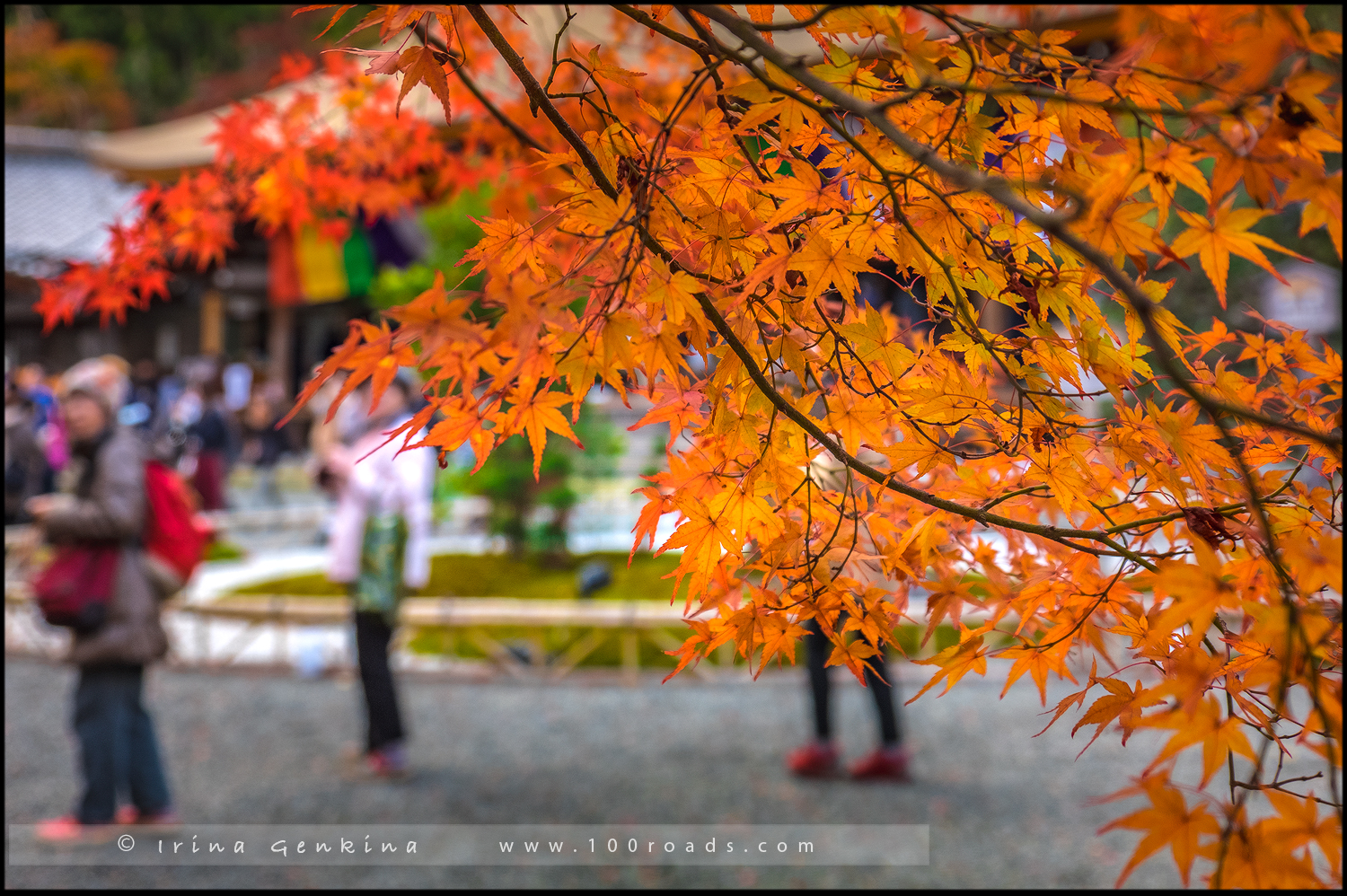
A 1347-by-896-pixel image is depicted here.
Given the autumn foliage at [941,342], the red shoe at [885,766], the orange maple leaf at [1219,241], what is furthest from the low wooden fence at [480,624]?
the orange maple leaf at [1219,241]

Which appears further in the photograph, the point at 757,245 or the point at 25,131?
the point at 25,131

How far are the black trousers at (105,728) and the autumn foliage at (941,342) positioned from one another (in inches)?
99.2

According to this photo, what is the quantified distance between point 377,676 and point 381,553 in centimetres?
48

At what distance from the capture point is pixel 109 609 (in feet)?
8.80

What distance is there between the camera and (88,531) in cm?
267

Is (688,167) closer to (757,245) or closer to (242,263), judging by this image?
(757,245)

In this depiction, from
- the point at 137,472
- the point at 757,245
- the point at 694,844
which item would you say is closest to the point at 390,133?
the point at 137,472

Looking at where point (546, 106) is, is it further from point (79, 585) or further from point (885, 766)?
point (885, 766)

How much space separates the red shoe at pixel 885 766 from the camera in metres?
3.24

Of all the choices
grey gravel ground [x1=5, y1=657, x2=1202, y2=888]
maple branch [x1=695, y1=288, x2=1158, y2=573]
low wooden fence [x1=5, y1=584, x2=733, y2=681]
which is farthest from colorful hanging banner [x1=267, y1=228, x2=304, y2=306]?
maple branch [x1=695, y1=288, x2=1158, y2=573]

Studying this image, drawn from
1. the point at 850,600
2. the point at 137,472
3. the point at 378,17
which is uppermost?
the point at 378,17

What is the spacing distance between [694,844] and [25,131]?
1786 centimetres

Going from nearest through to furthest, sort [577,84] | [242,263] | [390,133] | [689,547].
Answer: [689,547] < [390,133] < [577,84] < [242,263]

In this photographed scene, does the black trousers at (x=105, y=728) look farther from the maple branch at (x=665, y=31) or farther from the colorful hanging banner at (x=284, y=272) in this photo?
the colorful hanging banner at (x=284, y=272)
